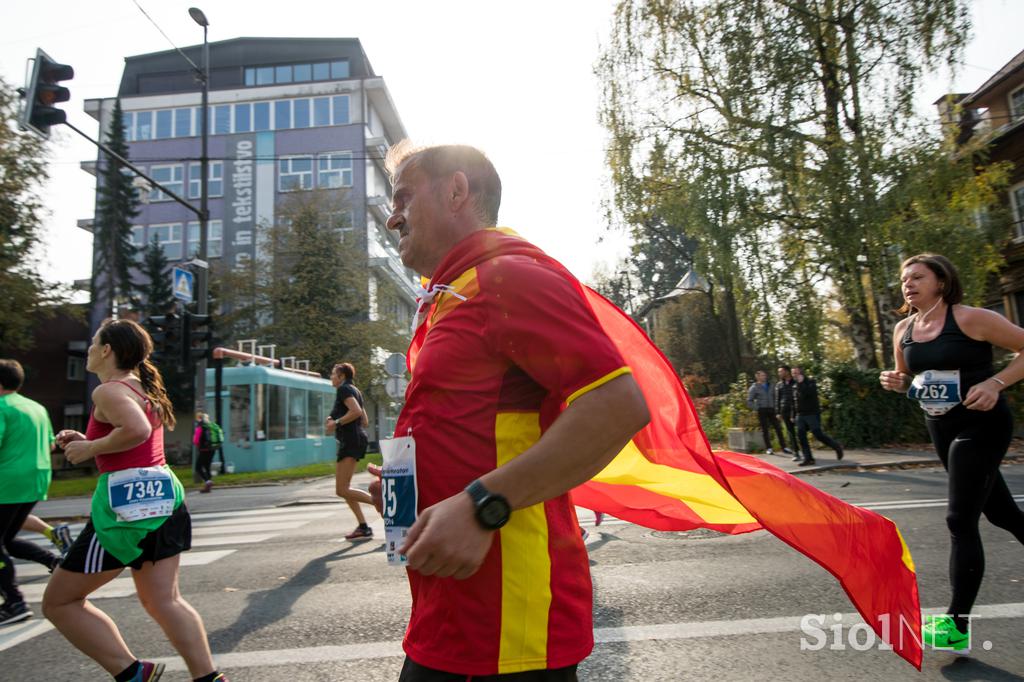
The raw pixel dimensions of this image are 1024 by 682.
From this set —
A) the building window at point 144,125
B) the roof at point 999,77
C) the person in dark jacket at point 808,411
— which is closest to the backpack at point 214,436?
the person in dark jacket at point 808,411

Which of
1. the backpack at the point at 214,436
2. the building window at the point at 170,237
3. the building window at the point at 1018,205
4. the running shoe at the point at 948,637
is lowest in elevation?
the running shoe at the point at 948,637

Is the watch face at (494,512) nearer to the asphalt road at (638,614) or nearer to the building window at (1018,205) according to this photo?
the asphalt road at (638,614)

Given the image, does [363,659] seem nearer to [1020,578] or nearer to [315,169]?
[1020,578]

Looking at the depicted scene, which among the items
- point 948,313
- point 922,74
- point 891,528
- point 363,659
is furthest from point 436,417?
point 922,74

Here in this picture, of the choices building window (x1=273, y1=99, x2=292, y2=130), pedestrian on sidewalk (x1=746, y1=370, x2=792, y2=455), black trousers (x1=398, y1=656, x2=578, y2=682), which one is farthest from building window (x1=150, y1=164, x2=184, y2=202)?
black trousers (x1=398, y1=656, x2=578, y2=682)

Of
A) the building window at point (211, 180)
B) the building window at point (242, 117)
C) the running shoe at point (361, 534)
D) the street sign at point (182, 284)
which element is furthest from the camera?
the building window at point (242, 117)

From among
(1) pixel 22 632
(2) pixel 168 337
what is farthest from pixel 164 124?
(1) pixel 22 632

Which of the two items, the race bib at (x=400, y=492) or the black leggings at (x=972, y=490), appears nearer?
the race bib at (x=400, y=492)

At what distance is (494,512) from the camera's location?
4.34ft

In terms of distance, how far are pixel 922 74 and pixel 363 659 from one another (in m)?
18.7

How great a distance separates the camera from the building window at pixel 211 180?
139ft

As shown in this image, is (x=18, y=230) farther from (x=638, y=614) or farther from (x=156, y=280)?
(x=638, y=614)

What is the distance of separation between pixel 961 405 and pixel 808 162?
15.5 m

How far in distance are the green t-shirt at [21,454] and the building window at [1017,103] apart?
2986cm
